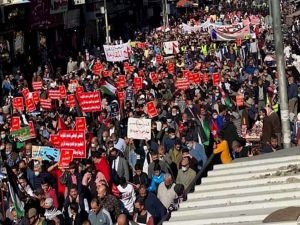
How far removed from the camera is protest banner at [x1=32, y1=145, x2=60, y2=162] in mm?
15344

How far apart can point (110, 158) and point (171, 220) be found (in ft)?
23.5

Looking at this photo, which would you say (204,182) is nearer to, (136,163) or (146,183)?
(146,183)

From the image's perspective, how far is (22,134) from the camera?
57.9 feet

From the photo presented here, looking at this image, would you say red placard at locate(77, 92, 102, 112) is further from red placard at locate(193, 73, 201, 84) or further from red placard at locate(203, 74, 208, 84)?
red placard at locate(203, 74, 208, 84)

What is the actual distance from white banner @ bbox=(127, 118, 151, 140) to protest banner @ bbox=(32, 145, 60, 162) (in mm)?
1429

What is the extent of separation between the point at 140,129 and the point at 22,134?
2.81 metres

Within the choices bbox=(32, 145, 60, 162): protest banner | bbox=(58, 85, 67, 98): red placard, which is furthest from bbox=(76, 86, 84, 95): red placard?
bbox=(32, 145, 60, 162): protest banner

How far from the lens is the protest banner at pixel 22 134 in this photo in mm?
17562

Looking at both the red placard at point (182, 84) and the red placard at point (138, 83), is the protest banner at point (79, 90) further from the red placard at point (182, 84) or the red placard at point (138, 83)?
the red placard at point (182, 84)

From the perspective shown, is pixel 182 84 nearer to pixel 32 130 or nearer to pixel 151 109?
pixel 151 109

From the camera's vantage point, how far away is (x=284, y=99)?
1168cm

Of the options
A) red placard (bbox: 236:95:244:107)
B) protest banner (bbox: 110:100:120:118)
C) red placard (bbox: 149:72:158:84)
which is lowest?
red placard (bbox: 149:72:158:84)

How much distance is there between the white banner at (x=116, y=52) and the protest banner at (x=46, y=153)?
1607 centimetres

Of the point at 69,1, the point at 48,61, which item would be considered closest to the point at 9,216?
the point at 48,61
